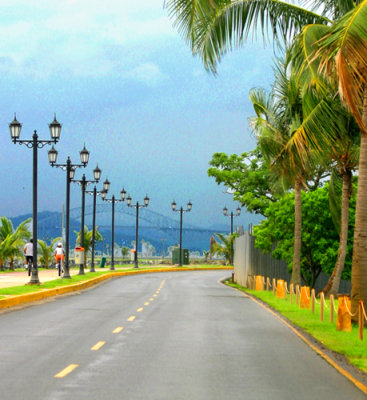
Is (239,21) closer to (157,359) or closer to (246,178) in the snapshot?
(157,359)

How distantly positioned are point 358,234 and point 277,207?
2315 centimetres

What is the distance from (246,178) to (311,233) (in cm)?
2439

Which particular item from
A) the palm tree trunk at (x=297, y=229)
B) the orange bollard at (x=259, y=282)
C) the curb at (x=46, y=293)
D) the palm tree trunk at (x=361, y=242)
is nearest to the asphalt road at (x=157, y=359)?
the palm tree trunk at (x=361, y=242)

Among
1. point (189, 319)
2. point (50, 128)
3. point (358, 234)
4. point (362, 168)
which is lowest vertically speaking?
point (189, 319)

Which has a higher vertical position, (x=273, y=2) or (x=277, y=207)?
(x=273, y=2)

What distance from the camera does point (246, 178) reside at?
6272cm

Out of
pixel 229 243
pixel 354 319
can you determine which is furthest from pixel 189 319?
pixel 229 243

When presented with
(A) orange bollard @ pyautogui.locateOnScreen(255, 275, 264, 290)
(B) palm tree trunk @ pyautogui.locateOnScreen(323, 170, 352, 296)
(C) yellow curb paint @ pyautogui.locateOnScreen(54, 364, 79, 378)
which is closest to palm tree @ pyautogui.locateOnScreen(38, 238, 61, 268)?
(A) orange bollard @ pyautogui.locateOnScreen(255, 275, 264, 290)

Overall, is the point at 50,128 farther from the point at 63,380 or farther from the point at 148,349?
the point at 63,380

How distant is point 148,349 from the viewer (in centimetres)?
1334

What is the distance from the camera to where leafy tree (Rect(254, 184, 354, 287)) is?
124ft

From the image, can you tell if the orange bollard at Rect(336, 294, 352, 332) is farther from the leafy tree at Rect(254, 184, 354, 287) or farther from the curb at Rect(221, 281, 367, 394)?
the leafy tree at Rect(254, 184, 354, 287)

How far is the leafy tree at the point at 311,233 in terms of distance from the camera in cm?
3781

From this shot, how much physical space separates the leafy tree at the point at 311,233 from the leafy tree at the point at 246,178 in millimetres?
18422
